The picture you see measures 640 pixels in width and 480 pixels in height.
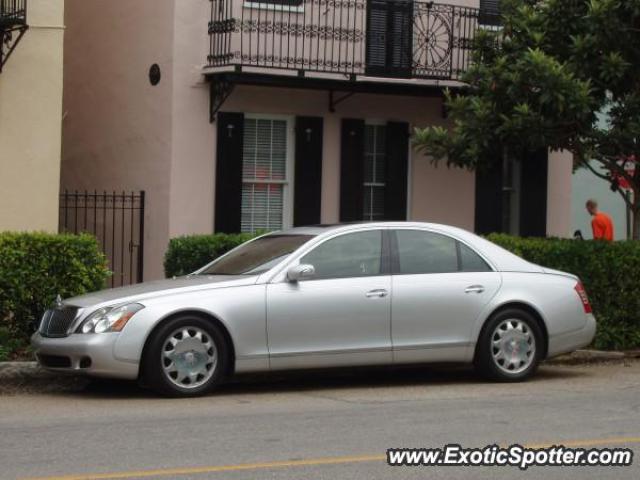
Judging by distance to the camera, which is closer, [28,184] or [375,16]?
[28,184]

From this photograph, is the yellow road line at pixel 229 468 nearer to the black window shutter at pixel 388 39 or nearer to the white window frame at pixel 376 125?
the black window shutter at pixel 388 39

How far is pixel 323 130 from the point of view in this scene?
765 inches

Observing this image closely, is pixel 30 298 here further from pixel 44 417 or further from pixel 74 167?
pixel 74 167

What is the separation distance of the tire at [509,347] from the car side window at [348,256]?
4.16 feet

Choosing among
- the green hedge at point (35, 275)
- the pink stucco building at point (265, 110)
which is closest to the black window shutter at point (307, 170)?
the pink stucco building at point (265, 110)

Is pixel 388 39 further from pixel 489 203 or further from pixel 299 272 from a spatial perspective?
pixel 299 272

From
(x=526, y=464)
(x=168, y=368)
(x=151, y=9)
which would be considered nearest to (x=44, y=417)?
(x=168, y=368)

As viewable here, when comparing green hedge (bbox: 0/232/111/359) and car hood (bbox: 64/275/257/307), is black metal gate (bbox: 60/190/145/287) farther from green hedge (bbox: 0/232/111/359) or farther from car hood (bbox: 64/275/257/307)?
car hood (bbox: 64/275/257/307)

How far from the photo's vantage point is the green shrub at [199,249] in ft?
53.4

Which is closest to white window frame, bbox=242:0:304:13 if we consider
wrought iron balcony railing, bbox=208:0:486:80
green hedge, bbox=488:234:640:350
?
wrought iron balcony railing, bbox=208:0:486:80

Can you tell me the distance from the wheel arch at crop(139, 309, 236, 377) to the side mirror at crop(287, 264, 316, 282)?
74cm

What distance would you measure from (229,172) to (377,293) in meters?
6.87

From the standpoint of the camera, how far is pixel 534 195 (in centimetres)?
2127

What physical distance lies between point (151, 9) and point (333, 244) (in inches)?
304
